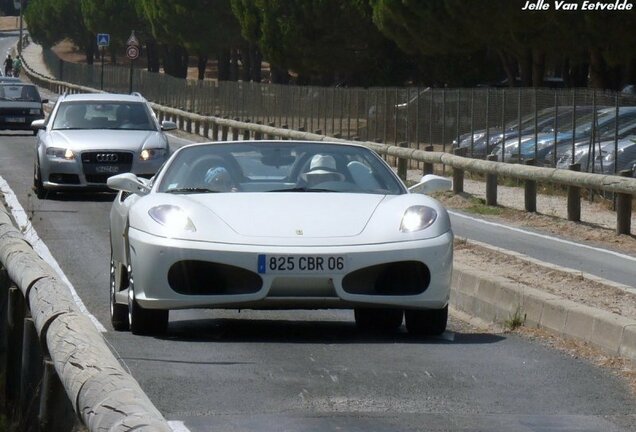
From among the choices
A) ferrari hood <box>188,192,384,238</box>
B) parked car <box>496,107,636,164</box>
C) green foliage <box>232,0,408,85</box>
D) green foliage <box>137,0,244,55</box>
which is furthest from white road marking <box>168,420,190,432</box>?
green foliage <box>137,0,244,55</box>

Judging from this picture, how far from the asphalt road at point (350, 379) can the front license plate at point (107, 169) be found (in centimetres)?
1200

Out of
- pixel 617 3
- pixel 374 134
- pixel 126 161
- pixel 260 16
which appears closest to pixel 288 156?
pixel 126 161

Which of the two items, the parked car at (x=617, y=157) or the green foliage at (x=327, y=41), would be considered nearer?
the parked car at (x=617, y=157)

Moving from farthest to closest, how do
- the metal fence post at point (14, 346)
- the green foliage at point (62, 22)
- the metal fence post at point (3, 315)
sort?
the green foliage at point (62, 22) → the metal fence post at point (3, 315) → the metal fence post at point (14, 346)

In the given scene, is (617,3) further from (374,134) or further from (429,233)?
(429,233)

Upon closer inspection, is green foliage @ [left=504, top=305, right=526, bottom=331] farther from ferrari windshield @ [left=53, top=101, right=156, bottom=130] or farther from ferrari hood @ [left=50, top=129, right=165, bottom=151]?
ferrari windshield @ [left=53, top=101, right=156, bottom=130]

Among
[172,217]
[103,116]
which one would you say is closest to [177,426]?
[172,217]

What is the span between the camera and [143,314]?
1041 cm

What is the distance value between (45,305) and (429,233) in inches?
159

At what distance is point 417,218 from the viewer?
33.9ft

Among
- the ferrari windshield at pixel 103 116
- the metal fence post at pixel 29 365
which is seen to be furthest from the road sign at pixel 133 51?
the metal fence post at pixel 29 365

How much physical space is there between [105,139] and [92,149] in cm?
39

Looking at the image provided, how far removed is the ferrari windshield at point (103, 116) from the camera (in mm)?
25261

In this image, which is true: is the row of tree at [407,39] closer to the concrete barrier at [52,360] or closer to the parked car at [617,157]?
the parked car at [617,157]
